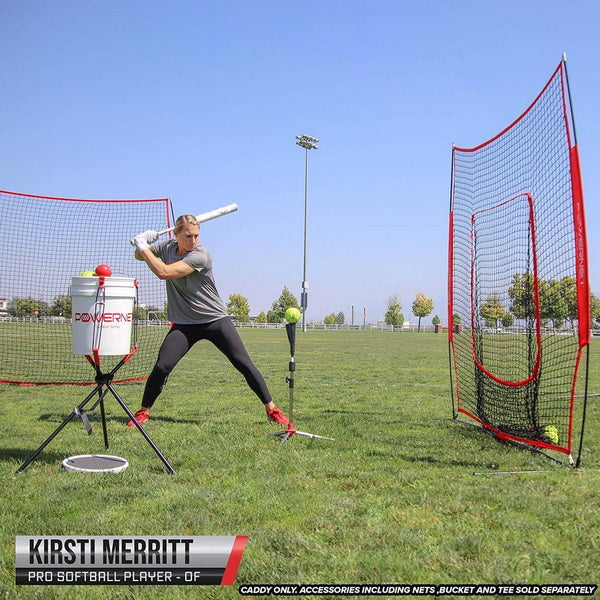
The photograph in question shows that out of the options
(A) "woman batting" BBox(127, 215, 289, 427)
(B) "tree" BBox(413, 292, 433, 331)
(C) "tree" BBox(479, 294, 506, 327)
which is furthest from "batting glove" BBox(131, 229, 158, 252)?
(B) "tree" BBox(413, 292, 433, 331)

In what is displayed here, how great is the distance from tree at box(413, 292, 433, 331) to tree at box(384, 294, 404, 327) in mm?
2642

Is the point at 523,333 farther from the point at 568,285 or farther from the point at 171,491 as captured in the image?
the point at 171,491

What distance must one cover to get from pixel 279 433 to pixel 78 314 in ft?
7.55

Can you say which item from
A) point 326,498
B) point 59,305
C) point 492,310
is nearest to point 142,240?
point 326,498

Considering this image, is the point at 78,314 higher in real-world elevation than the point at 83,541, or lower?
higher

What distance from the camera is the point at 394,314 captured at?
9762cm

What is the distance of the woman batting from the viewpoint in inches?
226

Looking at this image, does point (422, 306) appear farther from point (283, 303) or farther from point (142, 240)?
point (142, 240)

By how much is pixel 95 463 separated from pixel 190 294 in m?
1.95

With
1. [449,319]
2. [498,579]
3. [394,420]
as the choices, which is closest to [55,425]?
[394,420]

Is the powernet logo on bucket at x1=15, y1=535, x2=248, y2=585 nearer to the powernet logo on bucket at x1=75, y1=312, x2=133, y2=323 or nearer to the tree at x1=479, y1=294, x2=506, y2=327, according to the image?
the powernet logo on bucket at x1=75, y1=312, x2=133, y2=323

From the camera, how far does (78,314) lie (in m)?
4.43

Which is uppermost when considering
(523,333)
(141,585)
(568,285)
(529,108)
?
A: (529,108)

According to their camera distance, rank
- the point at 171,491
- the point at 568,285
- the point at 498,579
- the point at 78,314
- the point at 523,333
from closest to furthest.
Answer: the point at 498,579, the point at 171,491, the point at 78,314, the point at 568,285, the point at 523,333
